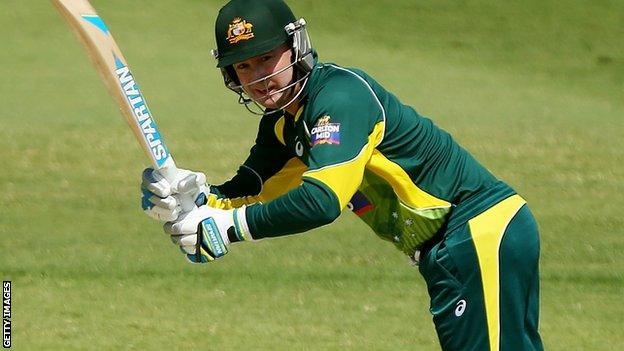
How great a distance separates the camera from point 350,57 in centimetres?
1485

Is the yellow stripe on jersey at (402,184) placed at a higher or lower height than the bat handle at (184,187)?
lower

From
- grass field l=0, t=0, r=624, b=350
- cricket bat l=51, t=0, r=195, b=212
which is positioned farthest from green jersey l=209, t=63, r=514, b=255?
grass field l=0, t=0, r=624, b=350

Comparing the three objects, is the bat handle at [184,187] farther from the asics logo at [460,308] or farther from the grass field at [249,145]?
the grass field at [249,145]

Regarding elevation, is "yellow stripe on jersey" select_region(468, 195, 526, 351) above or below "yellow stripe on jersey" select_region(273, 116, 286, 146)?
below

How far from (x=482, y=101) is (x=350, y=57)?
6.26 feet

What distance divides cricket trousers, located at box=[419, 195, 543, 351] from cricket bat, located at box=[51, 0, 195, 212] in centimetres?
102

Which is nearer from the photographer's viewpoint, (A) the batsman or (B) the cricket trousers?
(A) the batsman

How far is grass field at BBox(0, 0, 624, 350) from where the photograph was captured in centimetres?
719

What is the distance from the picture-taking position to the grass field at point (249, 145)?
719 cm

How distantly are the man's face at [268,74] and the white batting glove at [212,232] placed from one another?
1.39 ft

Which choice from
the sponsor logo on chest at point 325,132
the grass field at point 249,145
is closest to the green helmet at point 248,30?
the sponsor logo on chest at point 325,132

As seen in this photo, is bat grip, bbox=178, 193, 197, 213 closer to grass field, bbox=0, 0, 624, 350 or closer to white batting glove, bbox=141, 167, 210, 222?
white batting glove, bbox=141, 167, 210, 222

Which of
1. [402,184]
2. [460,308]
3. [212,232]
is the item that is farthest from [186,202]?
[460,308]

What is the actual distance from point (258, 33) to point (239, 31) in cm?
7
